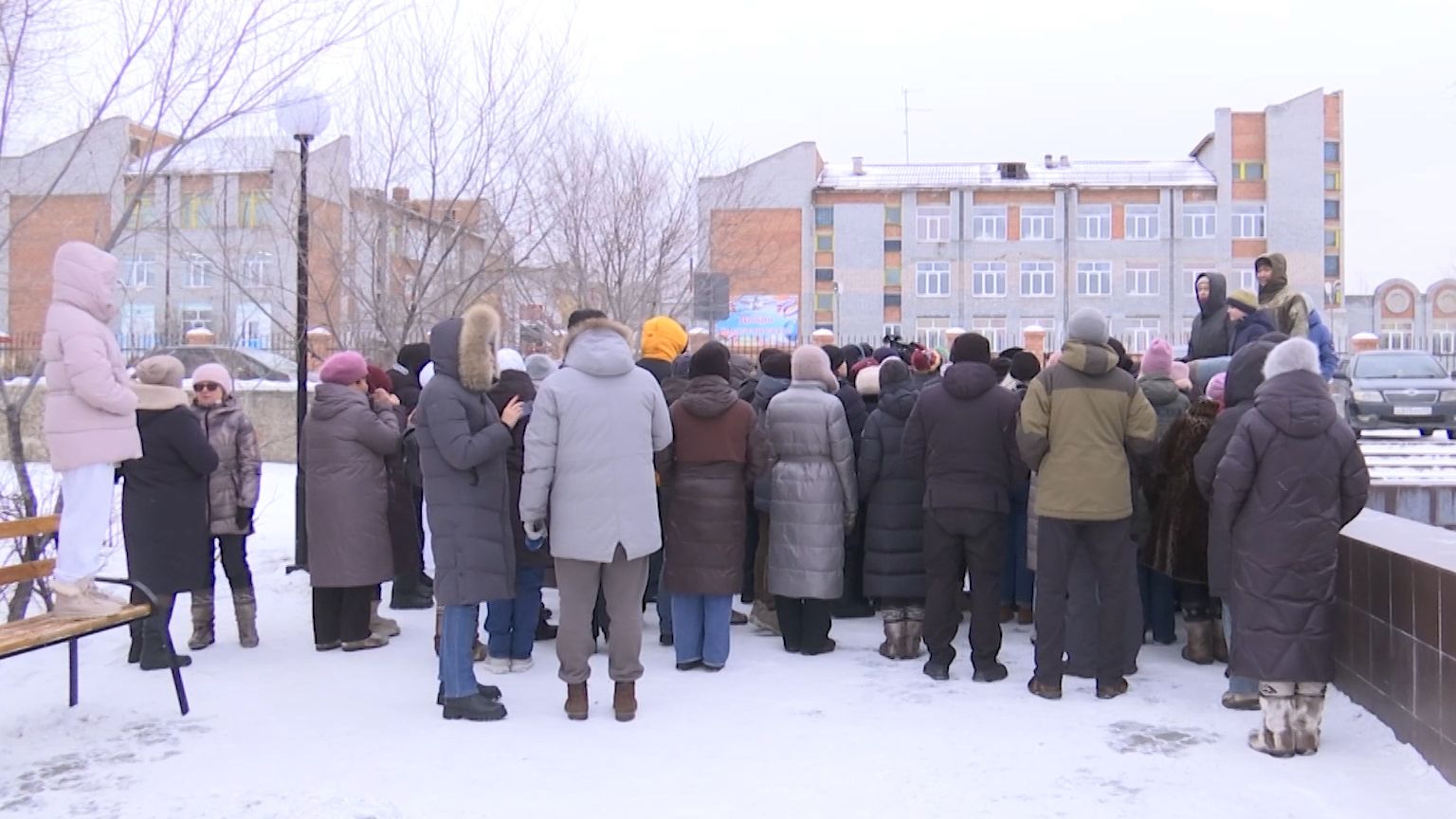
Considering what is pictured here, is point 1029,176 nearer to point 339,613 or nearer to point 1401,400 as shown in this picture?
point 1401,400

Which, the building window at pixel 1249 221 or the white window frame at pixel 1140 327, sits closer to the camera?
the white window frame at pixel 1140 327

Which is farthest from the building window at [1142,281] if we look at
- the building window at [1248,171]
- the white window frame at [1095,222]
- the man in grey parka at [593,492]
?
the man in grey parka at [593,492]

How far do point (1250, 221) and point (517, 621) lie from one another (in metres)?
57.4

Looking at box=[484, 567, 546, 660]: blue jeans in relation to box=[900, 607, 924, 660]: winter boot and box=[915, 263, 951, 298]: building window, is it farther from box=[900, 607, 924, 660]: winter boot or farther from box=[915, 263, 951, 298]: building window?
box=[915, 263, 951, 298]: building window

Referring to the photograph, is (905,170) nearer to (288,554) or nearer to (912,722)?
(288,554)

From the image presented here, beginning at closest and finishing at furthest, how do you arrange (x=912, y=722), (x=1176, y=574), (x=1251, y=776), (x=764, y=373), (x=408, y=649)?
1. (x=1251, y=776)
2. (x=912, y=722)
3. (x=1176, y=574)
4. (x=408, y=649)
5. (x=764, y=373)

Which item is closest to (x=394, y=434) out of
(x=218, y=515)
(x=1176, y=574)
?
(x=218, y=515)

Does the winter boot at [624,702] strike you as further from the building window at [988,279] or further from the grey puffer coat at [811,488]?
the building window at [988,279]

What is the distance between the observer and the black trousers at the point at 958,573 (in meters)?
6.84

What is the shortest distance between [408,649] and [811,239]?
52959 mm

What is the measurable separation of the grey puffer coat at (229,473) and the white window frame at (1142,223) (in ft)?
182

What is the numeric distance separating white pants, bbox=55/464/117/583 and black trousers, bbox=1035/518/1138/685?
4.73 metres

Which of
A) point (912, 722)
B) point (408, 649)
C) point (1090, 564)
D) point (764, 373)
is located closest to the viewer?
point (912, 722)

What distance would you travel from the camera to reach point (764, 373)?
27.5ft
